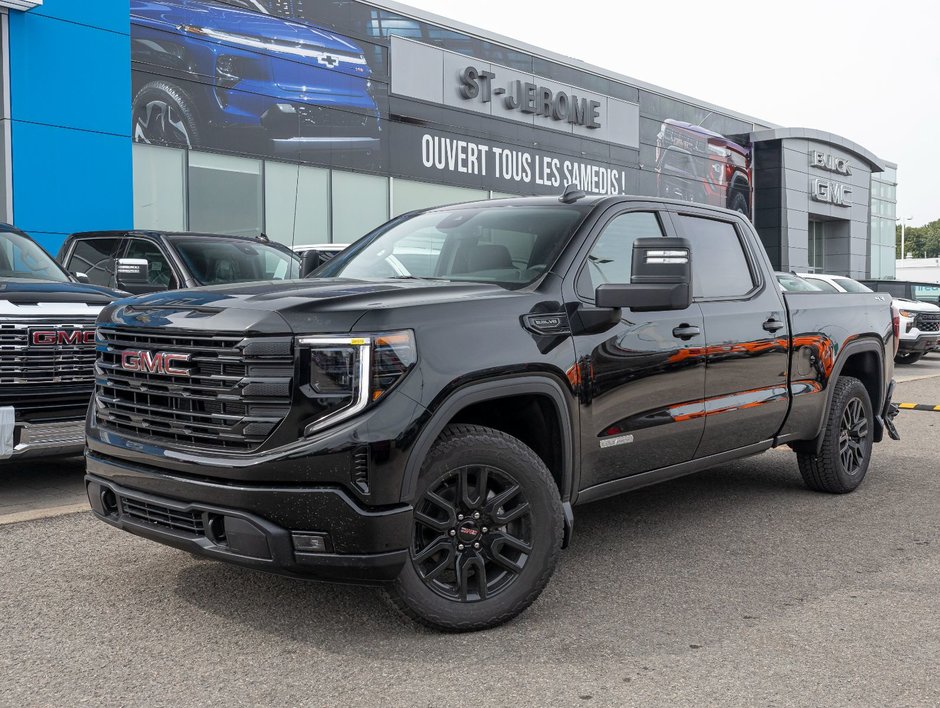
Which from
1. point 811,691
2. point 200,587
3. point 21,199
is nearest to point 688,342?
point 811,691

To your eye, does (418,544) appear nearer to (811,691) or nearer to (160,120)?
(811,691)

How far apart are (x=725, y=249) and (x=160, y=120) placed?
15512mm

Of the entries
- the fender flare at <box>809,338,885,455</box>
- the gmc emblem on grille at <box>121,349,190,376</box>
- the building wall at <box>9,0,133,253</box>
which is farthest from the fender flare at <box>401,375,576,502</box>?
the building wall at <box>9,0,133,253</box>

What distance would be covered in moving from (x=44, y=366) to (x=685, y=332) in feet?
12.7

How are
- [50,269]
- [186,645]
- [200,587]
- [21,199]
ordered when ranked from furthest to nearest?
[21,199]
[50,269]
[200,587]
[186,645]

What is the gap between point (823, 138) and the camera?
43.0 m

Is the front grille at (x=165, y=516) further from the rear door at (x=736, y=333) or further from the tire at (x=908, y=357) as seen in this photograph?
the tire at (x=908, y=357)

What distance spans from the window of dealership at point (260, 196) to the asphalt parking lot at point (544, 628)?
508 inches

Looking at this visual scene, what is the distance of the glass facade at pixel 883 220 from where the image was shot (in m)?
50.6

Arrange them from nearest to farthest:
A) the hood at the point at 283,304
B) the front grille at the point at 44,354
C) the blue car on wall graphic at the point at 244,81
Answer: the hood at the point at 283,304 < the front grille at the point at 44,354 < the blue car on wall graphic at the point at 244,81

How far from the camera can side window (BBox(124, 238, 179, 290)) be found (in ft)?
28.6

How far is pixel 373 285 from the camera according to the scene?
4168 mm

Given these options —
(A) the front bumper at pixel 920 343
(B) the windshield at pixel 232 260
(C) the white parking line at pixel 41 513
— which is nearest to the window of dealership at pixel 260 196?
(B) the windshield at pixel 232 260

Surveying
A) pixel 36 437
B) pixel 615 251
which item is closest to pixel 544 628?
pixel 615 251
